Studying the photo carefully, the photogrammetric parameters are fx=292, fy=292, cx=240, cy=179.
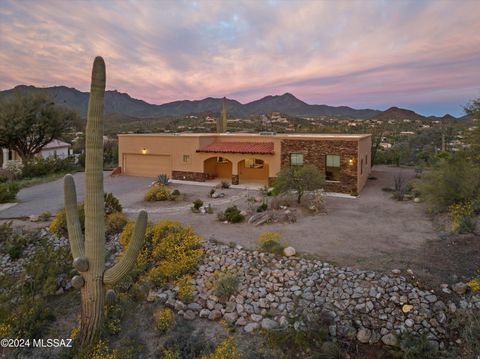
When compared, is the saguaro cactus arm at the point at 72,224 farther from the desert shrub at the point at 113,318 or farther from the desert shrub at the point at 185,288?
the desert shrub at the point at 185,288

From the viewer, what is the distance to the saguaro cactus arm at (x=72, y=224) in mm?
6191

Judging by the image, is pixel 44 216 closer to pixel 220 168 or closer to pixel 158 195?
pixel 158 195

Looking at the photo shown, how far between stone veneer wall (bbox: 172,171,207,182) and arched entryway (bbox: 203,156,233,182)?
1.06 metres

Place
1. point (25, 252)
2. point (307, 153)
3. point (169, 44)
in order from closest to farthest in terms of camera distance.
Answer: point (25, 252), point (307, 153), point (169, 44)

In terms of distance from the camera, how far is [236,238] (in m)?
10.5

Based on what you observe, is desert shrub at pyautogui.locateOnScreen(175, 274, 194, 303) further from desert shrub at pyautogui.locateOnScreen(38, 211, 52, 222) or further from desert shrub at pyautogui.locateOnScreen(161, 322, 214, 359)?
desert shrub at pyautogui.locateOnScreen(38, 211, 52, 222)

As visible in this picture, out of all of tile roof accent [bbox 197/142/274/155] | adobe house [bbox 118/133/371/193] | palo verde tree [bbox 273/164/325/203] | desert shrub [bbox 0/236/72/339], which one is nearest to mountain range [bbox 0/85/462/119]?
adobe house [bbox 118/133/371/193]

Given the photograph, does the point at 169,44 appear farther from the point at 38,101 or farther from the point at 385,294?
the point at 385,294

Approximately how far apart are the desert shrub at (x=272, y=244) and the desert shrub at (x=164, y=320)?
352 centimetres

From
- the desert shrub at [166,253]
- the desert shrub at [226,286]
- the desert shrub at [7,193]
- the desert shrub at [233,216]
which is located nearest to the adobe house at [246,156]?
the desert shrub at [233,216]

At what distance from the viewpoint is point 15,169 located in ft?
76.4

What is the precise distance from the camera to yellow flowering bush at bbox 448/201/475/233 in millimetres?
9766

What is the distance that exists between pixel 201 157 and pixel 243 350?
54.1 ft

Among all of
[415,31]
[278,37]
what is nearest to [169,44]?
[278,37]
